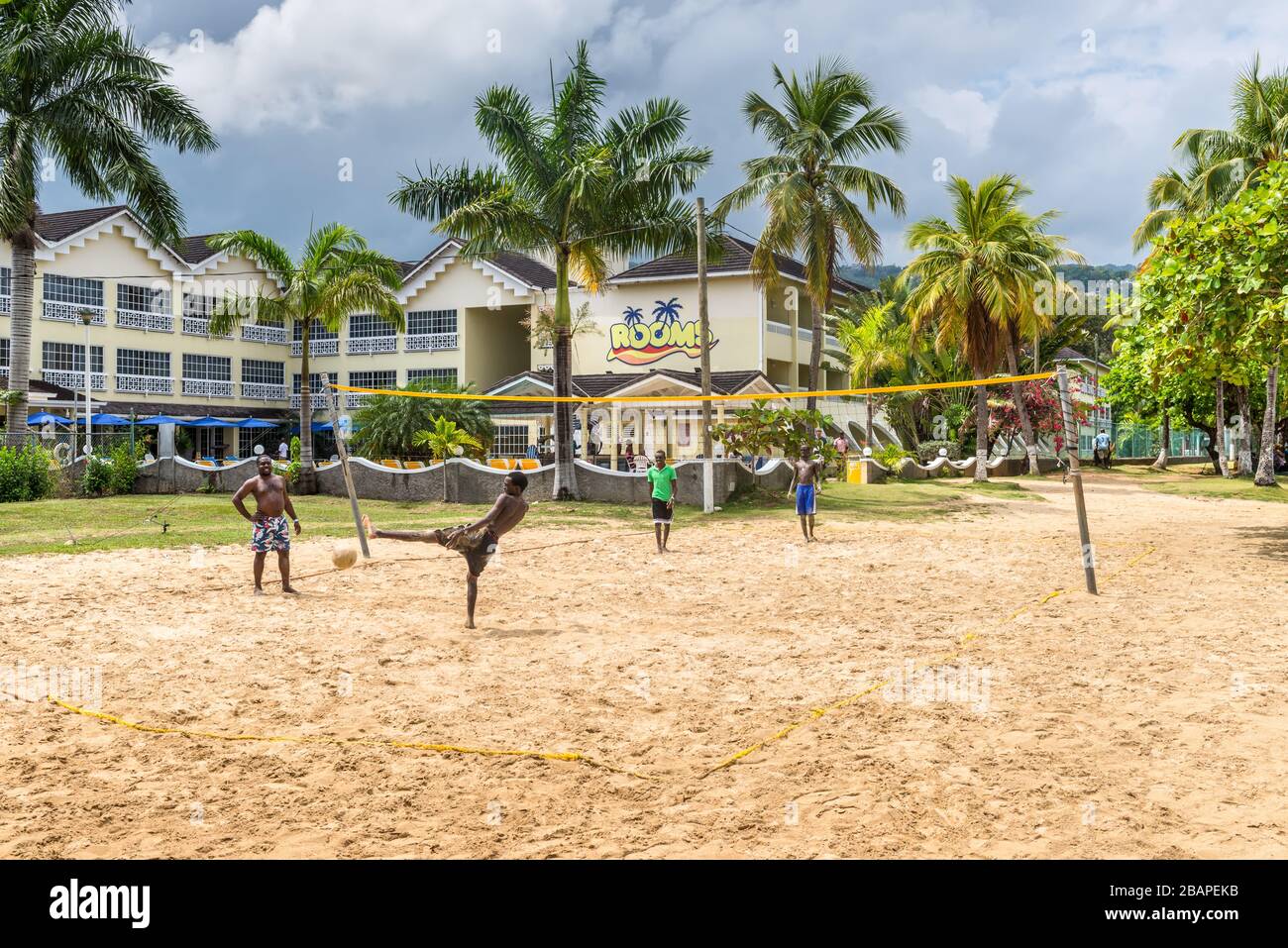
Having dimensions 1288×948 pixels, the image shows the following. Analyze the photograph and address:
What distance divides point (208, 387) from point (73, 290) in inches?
235

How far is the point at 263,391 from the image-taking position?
142ft

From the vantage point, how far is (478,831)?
4.90 metres

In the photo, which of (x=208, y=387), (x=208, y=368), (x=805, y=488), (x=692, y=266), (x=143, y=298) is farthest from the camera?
(x=208, y=368)

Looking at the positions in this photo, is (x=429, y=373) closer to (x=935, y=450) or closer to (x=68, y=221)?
(x=68, y=221)

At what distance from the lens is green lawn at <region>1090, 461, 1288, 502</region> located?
86.3 ft

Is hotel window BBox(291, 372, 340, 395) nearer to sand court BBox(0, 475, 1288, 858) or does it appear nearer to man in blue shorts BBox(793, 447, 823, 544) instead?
man in blue shorts BBox(793, 447, 823, 544)

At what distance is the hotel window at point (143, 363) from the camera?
38500mm

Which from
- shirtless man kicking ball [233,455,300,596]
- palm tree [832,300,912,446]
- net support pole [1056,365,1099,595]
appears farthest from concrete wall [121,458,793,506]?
palm tree [832,300,912,446]

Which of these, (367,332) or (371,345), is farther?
(367,332)

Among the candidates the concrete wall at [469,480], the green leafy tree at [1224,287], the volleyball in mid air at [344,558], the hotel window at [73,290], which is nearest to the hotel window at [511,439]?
the concrete wall at [469,480]

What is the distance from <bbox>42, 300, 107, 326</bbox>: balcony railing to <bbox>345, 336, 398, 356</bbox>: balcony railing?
29.6 feet

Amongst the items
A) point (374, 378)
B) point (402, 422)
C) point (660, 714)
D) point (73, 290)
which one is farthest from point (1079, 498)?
point (73, 290)

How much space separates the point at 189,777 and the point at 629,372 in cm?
3195
